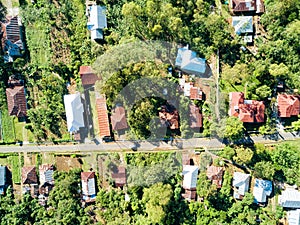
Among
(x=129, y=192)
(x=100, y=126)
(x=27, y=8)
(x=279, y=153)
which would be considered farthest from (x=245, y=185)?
(x=27, y=8)

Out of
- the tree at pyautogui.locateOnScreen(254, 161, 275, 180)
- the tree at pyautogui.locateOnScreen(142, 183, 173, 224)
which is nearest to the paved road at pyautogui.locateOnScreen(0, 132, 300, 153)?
the tree at pyautogui.locateOnScreen(254, 161, 275, 180)

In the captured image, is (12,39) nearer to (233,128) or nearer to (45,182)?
(45,182)

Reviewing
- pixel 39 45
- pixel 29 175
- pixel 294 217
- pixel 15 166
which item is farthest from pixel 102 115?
pixel 294 217

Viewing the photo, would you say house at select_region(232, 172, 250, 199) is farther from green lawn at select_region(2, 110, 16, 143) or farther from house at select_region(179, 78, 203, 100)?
green lawn at select_region(2, 110, 16, 143)

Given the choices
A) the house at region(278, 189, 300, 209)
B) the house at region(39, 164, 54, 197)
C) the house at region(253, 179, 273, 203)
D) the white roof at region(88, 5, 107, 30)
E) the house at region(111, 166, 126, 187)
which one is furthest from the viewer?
the house at region(39, 164, 54, 197)

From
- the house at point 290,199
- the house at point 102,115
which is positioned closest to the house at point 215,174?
the house at point 290,199

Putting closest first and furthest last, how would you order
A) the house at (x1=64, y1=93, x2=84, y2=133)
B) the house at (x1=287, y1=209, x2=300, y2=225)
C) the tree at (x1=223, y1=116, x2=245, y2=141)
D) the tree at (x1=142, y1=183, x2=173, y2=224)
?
the tree at (x1=142, y1=183, x2=173, y2=224) → the tree at (x1=223, y1=116, x2=245, y2=141) → the house at (x1=287, y1=209, x2=300, y2=225) → the house at (x1=64, y1=93, x2=84, y2=133)
